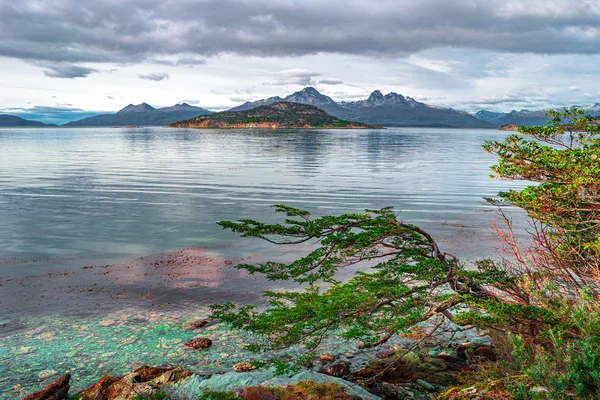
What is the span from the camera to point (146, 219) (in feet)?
87.0

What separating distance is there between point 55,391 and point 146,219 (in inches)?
729

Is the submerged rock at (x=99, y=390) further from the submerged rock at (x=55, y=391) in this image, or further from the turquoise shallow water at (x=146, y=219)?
the turquoise shallow water at (x=146, y=219)

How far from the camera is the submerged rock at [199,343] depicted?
11.2m

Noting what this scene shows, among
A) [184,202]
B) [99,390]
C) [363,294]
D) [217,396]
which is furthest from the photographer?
[184,202]

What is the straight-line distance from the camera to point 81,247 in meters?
20.6

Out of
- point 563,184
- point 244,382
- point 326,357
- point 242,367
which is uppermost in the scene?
point 563,184

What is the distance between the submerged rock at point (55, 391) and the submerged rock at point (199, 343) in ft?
9.90

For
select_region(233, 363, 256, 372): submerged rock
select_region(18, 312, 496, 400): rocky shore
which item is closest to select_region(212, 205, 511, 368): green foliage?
select_region(18, 312, 496, 400): rocky shore

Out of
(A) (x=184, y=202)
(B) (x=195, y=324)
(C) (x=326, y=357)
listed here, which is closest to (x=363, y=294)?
(C) (x=326, y=357)

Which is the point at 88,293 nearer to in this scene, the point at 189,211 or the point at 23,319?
the point at 23,319

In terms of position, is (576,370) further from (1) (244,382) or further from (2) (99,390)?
(2) (99,390)

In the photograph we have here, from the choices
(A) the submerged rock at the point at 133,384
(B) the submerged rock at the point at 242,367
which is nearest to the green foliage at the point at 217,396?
(A) the submerged rock at the point at 133,384

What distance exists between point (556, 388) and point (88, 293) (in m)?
14.4

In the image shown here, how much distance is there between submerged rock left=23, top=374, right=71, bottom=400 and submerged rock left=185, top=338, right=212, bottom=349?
302 cm
